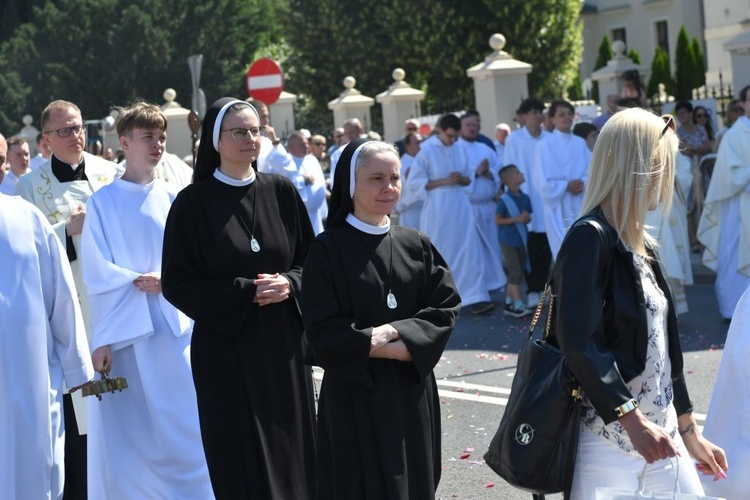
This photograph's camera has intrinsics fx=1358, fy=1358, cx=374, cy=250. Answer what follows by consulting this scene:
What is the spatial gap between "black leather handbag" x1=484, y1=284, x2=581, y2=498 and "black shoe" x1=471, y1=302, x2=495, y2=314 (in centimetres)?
996

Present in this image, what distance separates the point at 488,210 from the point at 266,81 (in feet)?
24.9

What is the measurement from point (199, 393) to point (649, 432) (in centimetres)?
248

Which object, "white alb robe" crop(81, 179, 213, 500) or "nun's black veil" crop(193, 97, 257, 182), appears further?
"white alb robe" crop(81, 179, 213, 500)

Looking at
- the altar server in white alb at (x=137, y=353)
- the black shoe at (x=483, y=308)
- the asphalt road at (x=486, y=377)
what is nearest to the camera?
the altar server in white alb at (x=137, y=353)

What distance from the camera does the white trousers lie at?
4.06 m

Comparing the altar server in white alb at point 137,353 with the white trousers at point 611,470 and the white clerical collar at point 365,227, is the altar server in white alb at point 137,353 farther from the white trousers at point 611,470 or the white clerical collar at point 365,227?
the white trousers at point 611,470

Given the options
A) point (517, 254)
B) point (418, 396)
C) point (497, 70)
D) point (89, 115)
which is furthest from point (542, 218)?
A: point (89, 115)

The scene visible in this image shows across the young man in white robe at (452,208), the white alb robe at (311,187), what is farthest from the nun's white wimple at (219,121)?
the white alb robe at (311,187)

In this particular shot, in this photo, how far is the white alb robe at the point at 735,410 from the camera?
5.21 m

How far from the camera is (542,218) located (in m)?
13.8

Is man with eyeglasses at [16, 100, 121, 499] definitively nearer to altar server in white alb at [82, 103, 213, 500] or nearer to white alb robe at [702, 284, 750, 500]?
altar server in white alb at [82, 103, 213, 500]

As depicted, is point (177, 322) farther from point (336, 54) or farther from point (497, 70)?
point (336, 54)

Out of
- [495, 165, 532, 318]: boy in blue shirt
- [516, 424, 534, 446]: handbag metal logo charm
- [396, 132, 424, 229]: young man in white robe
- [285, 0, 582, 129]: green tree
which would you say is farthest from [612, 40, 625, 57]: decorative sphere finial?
[516, 424, 534, 446]: handbag metal logo charm

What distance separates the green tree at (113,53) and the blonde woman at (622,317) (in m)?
44.4
